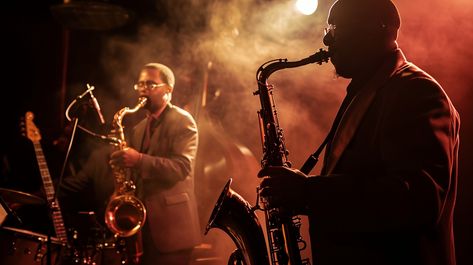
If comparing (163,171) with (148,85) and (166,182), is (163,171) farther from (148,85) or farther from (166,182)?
(148,85)

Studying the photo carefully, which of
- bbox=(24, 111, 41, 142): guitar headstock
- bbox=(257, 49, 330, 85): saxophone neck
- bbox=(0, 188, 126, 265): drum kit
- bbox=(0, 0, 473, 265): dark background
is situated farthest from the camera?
bbox=(24, 111, 41, 142): guitar headstock

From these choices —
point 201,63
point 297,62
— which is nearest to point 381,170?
point 297,62

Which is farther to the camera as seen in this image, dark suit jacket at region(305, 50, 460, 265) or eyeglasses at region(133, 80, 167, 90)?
eyeglasses at region(133, 80, 167, 90)

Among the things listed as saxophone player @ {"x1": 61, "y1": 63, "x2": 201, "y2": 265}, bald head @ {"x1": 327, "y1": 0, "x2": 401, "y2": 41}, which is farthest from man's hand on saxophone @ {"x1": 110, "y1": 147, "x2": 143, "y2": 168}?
bald head @ {"x1": 327, "y1": 0, "x2": 401, "y2": 41}

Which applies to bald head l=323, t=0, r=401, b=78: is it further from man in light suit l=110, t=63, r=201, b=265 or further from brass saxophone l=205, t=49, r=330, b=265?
man in light suit l=110, t=63, r=201, b=265

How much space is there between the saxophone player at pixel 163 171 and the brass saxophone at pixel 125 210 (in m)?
0.07

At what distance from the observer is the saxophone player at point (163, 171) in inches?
180

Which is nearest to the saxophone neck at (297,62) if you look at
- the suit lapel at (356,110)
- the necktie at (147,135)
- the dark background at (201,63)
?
the suit lapel at (356,110)

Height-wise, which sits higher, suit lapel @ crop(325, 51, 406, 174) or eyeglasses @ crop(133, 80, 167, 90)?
eyeglasses @ crop(133, 80, 167, 90)

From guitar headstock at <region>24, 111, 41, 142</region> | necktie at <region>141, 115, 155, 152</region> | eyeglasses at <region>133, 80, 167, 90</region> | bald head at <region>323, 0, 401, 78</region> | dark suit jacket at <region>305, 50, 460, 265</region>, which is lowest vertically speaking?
A: dark suit jacket at <region>305, 50, 460, 265</region>

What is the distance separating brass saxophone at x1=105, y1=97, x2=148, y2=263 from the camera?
4652 mm

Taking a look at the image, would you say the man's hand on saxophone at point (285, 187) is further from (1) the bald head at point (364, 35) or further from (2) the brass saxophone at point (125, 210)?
(2) the brass saxophone at point (125, 210)

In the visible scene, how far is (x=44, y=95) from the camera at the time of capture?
24.0ft

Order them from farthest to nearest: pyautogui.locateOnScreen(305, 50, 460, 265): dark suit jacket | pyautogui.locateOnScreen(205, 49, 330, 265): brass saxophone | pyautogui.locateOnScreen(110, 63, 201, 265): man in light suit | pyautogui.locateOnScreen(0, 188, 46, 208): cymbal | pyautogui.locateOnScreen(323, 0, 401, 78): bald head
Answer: pyautogui.locateOnScreen(110, 63, 201, 265): man in light suit → pyautogui.locateOnScreen(0, 188, 46, 208): cymbal → pyautogui.locateOnScreen(205, 49, 330, 265): brass saxophone → pyautogui.locateOnScreen(323, 0, 401, 78): bald head → pyautogui.locateOnScreen(305, 50, 460, 265): dark suit jacket
